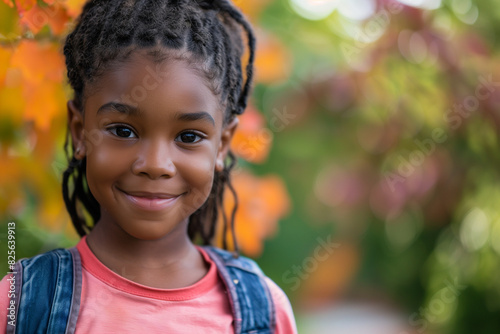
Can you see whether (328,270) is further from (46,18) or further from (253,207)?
(46,18)

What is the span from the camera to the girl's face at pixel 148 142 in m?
1.45

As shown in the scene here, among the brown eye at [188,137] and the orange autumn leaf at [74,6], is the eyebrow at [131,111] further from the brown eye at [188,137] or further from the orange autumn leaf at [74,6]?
the orange autumn leaf at [74,6]

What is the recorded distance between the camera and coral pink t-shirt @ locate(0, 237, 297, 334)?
1454mm

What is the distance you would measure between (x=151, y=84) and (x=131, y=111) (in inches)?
3.1

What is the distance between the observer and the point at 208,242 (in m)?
2.04

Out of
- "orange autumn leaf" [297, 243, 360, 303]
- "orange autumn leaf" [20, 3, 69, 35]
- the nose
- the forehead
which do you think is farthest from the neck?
"orange autumn leaf" [297, 243, 360, 303]

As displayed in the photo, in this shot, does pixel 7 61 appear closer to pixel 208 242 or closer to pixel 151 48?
pixel 151 48

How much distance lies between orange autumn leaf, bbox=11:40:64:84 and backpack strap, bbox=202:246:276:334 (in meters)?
0.72

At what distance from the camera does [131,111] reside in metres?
1.44

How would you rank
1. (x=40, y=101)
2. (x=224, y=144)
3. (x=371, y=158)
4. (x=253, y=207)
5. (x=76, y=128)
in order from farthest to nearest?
(x=371, y=158), (x=253, y=207), (x=40, y=101), (x=224, y=144), (x=76, y=128)

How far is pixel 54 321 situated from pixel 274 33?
1.91 meters

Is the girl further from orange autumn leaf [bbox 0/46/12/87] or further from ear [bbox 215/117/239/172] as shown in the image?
orange autumn leaf [bbox 0/46/12/87]

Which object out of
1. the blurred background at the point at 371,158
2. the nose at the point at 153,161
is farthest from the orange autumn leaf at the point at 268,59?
the nose at the point at 153,161

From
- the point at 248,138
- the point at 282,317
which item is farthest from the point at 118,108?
the point at 248,138
